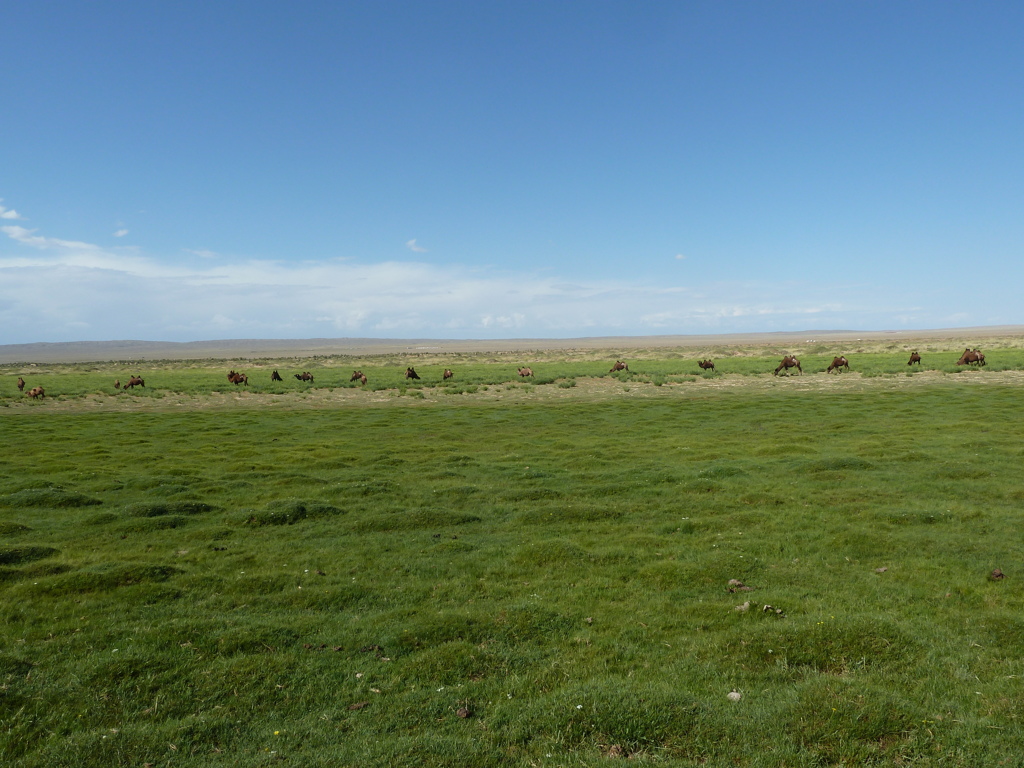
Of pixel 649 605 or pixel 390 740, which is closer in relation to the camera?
pixel 390 740

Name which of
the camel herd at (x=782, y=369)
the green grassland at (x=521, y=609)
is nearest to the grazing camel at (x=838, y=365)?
the camel herd at (x=782, y=369)

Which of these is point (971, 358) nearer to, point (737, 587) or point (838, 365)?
point (838, 365)

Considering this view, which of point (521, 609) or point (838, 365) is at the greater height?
point (838, 365)

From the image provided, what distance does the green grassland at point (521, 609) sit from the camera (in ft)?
24.5

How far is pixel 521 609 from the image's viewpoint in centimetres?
1102

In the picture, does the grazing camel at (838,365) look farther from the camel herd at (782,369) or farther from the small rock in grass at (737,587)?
the small rock in grass at (737,587)

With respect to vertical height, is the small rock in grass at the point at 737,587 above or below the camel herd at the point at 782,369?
below

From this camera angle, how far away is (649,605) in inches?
443

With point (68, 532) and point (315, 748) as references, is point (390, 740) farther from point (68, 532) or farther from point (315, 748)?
point (68, 532)

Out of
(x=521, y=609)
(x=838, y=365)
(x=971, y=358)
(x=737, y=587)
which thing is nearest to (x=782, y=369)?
(x=838, y=365)

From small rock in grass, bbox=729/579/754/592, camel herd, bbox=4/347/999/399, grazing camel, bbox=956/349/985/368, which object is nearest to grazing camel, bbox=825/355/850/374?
camel herd, bbox=4/347/999/399

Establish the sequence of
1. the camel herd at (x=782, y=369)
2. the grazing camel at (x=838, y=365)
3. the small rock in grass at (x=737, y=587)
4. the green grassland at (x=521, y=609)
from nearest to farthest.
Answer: the green grassland at (x=521, y=609) → the small rock in grass at (x=737, y=587) → the camel herd at (x=782, y=369) → the grazing camel at (x=838, y=365)

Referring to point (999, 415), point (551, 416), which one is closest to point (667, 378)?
point (551, 416)

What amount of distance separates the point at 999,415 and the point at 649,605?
1213 inches
